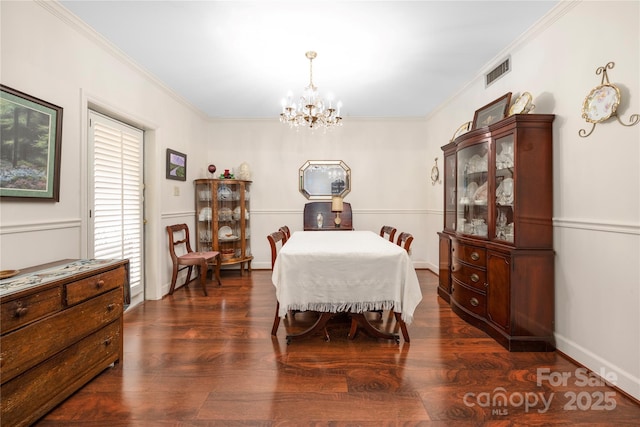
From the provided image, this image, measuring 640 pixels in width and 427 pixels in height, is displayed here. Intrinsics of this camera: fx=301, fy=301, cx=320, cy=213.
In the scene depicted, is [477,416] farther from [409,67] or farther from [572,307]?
[409,67]

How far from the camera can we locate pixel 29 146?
200 centimetres

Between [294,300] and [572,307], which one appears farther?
[294,300]

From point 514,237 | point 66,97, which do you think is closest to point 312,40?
point 66,97

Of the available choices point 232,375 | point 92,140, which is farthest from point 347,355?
point 92,140

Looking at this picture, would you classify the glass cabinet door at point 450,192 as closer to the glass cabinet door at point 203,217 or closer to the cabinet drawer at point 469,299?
the cabinet drawer at point 469,299

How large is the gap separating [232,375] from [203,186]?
3.32 m

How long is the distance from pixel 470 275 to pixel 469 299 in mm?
237

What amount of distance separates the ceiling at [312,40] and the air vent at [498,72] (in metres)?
0.13

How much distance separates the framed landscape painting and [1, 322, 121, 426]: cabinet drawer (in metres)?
1.06

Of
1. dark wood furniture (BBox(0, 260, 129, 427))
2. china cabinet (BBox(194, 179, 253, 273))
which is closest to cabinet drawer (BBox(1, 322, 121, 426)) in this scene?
dark wood furniture (BBox(0, 260, 129, 427))

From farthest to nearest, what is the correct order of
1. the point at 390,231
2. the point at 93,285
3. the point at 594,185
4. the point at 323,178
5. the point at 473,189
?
the point at 323,178
the point at 390,231
the point at 473,189
the point at 594,185
the point at 93,285

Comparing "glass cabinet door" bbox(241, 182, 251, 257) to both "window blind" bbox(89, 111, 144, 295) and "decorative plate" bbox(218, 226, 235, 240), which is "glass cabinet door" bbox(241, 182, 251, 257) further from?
"window blind" bbox(89, 111, 144, 295)

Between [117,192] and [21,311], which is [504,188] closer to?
[21,311]

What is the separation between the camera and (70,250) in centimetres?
238
